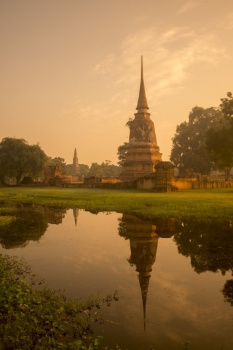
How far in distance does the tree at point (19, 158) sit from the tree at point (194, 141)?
2506cm

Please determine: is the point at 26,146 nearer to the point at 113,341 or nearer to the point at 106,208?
the point at 106,208

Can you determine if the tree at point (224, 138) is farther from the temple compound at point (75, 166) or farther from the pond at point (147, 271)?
the temple compound at point (75, 166)

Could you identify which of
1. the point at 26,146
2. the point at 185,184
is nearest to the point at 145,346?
the point at 185,184

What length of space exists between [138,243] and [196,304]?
3667mm

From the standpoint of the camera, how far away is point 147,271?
606cm

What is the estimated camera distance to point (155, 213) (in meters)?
12.9

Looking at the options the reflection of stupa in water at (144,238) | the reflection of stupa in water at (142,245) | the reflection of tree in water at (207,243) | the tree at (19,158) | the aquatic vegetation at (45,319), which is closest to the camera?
the aquatic vegetation at (45,319)

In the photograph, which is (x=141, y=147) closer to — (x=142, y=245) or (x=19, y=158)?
(x=19, y=158)

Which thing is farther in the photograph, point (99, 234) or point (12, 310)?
point (99, 234)

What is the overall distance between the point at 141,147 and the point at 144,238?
129ft

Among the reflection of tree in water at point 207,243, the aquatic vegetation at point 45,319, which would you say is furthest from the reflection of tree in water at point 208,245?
the aquatic vegetation at point 45,319

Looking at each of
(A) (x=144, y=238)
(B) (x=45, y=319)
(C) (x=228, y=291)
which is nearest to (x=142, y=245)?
(A) (x=144, y=238)

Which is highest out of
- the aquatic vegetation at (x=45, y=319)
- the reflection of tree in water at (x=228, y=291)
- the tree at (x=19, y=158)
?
the tree at (x=19, y=158)

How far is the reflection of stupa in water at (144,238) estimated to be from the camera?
5.88 metres
